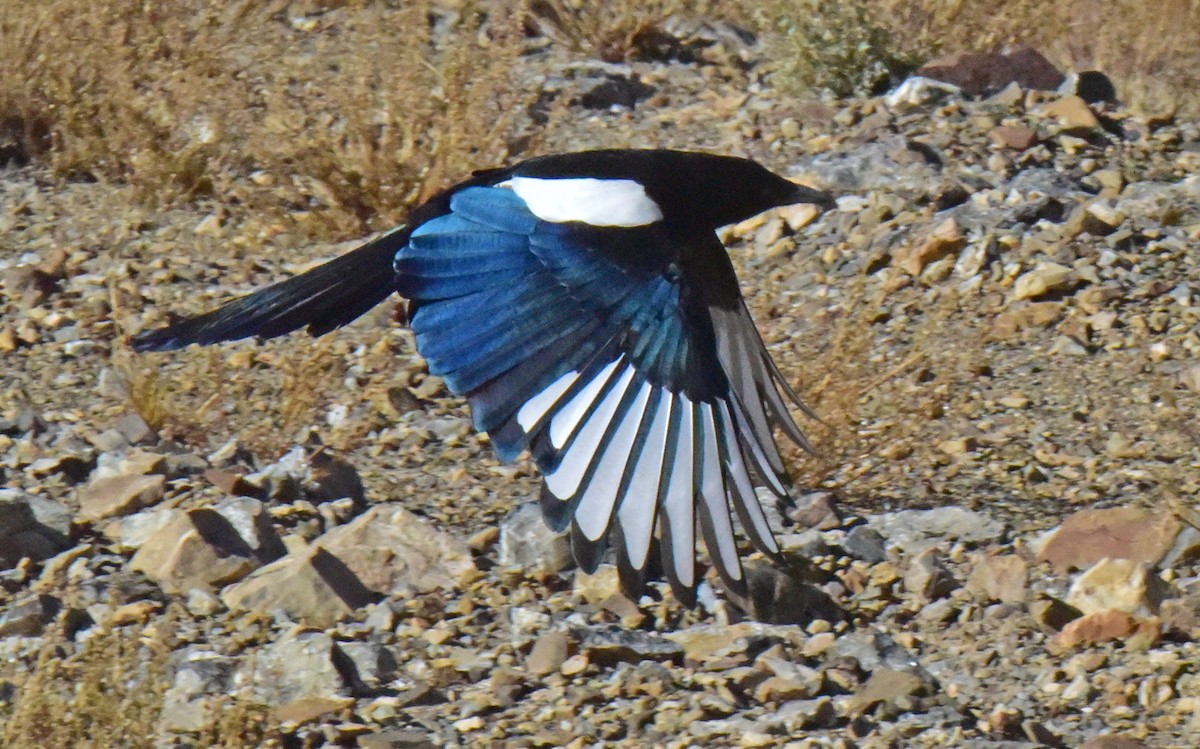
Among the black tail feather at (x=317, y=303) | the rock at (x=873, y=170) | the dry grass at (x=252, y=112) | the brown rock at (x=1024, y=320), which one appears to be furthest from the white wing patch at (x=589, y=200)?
the rock at (x=873, y=170)

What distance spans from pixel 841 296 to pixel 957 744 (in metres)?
1.86

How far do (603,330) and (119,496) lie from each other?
1.11 m

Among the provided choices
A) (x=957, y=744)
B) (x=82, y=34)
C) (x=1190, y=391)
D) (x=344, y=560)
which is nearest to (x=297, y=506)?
(x=344, y=560)

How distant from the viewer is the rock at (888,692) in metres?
2.73

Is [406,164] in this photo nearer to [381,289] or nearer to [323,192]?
[323,192]

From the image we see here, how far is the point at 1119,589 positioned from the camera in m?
2.96

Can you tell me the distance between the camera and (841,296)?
171 inches

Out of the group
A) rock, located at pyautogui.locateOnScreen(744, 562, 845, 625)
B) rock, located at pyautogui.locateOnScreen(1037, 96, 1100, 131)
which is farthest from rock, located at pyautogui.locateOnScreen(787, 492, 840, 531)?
rock, located at pyautogui.locateOnScreen(1037, 96, 1100, 131)

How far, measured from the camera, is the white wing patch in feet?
10.1

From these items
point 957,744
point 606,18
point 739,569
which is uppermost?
point 606,18

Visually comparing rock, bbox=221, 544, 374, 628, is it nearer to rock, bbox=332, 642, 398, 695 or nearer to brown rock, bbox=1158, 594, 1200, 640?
rock, bbox=332, 642, 398, 695

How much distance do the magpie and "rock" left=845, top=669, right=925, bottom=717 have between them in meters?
0.30

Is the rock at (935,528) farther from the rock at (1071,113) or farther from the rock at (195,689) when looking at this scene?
the rock at (1071,113)

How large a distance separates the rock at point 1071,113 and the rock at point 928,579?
7.21ft
